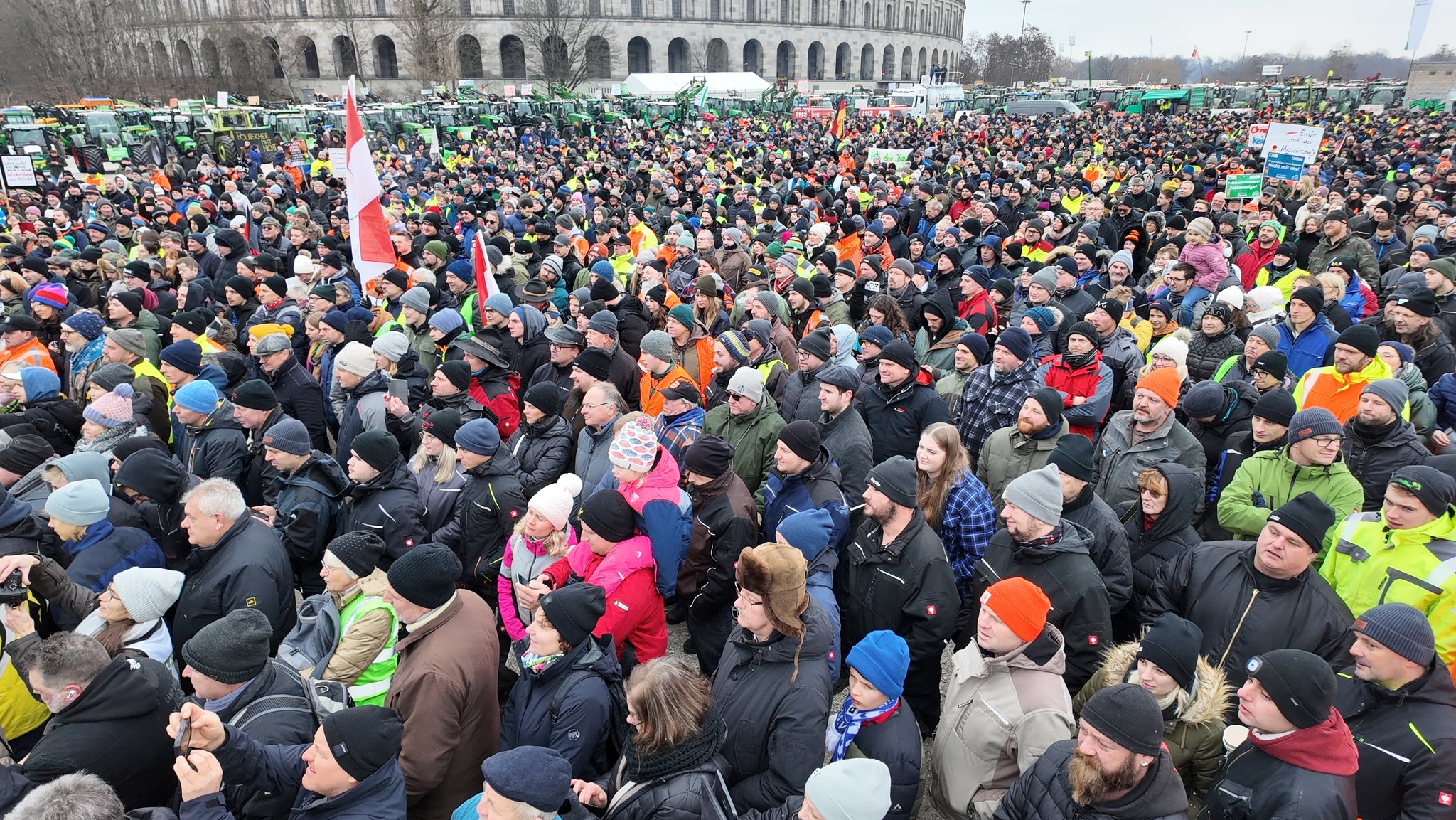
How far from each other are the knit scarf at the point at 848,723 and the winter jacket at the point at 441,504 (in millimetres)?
2485

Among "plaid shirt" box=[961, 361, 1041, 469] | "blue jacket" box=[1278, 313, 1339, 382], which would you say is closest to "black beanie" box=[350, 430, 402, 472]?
"plaid shirt" box=[961, 361, 1041, 469]

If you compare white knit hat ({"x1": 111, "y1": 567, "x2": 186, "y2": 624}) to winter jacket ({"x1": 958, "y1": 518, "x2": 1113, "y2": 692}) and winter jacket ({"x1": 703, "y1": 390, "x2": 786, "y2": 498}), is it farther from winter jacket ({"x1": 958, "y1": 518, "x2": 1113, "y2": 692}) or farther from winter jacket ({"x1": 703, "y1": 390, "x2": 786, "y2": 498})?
winter jacket ({"x1": 958, "y1": 518, "x2": 1113, "y2": 692})

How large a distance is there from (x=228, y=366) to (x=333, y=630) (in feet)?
12.3

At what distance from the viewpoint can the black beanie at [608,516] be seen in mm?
3650

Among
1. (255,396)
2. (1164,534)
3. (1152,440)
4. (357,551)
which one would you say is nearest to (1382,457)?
(1152,440)

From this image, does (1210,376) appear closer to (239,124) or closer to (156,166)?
(156,166)

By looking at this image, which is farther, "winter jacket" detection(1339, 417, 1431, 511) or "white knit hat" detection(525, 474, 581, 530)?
"winter jacket" detection(1339, 417, 1431, 511)

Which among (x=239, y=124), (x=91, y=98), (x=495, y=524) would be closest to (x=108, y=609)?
(x=495, y=524)

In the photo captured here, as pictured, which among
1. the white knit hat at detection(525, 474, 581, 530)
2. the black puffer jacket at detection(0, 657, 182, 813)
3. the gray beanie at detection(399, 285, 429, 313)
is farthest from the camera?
the gray beanie at detection(399, 285, 429, 313)

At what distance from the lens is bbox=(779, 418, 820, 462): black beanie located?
4137 millimetres

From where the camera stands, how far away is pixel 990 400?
5496mm

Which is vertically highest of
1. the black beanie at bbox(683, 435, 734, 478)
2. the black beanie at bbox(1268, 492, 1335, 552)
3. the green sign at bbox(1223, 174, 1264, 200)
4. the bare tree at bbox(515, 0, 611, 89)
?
the bare tree at bbox(515, 0, 611, 89)

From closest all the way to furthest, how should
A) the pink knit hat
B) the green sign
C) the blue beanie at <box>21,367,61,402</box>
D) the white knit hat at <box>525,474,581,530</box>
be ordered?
the white knit hat at <box>525,474,581,530</box> → the pink knit hat → the blue beanie at <box>21,367,61,402</box> → the green sign

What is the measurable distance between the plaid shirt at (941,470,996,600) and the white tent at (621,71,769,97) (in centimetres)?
4638
